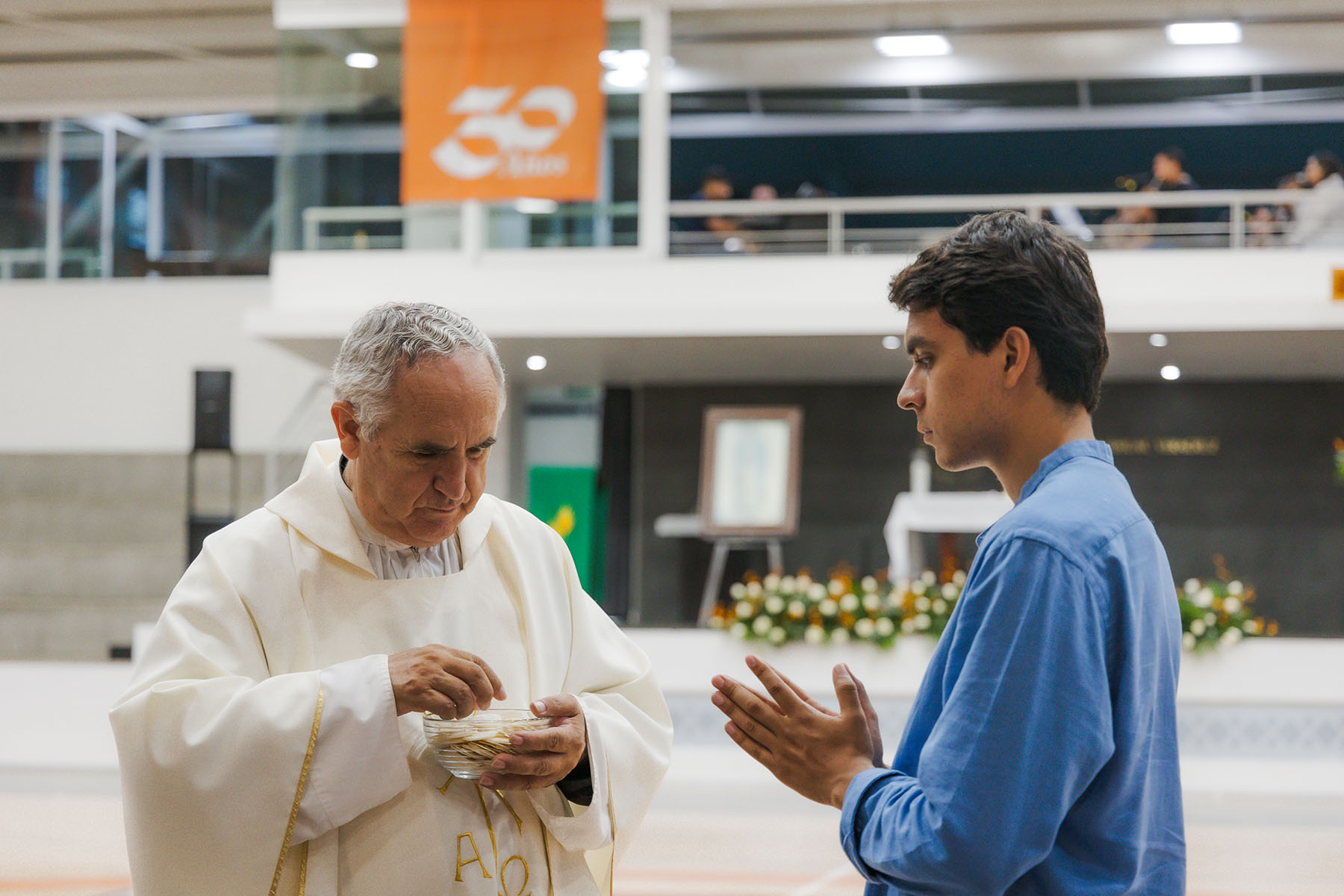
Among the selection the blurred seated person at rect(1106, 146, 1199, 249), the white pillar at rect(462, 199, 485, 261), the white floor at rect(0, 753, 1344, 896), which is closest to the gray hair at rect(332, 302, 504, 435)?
the white floor at rect(0, 753, 1344, 896)

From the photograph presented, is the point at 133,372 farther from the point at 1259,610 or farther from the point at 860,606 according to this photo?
the point at 1259,610

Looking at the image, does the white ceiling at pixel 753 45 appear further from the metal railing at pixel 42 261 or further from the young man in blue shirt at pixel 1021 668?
the young man in blue shirt at pixel 1021 668

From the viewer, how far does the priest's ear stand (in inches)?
79.5

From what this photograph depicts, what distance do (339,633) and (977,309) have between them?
1122 millimetres

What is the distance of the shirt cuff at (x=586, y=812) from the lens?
2039 millimetres

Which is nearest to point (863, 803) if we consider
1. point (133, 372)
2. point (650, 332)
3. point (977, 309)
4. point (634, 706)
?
point (977, 309)

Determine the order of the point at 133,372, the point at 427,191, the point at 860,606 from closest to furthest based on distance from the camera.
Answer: the point at 860,606, the point at 427,191, the point at 133,372

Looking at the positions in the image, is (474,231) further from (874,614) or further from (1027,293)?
(1027,293)

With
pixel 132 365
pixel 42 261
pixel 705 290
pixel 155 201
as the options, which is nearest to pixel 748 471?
pixel 705 290

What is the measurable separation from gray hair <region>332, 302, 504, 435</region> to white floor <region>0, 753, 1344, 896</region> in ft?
13.7

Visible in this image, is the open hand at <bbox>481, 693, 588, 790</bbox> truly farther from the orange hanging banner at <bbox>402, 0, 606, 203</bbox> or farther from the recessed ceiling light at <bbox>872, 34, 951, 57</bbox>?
the recessed ceiling light at <bbox>872, 34, 951, 57</bbox>

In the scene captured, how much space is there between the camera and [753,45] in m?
11.6

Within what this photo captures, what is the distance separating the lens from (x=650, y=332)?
31.7ft

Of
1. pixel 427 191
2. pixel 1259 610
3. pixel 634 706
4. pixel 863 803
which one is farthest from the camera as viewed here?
pixel 1259 610
